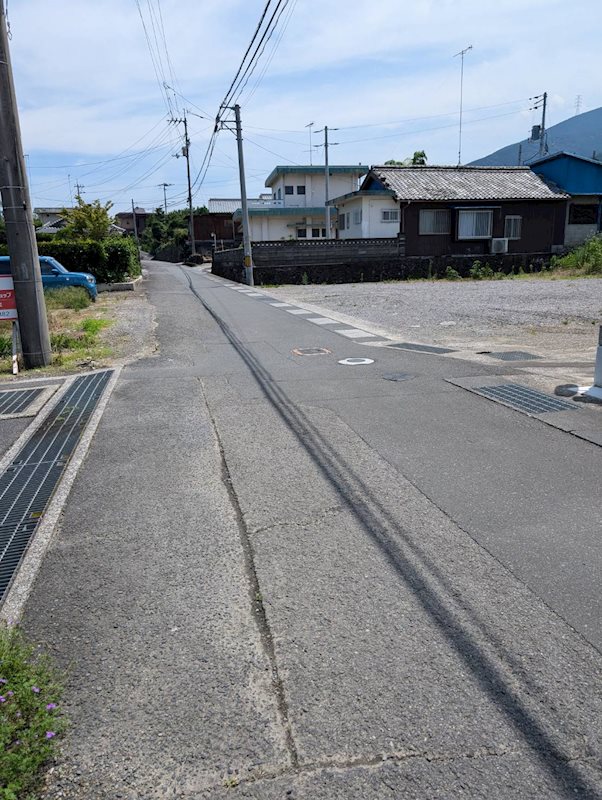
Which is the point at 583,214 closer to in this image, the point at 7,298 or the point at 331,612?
the point at 7,298

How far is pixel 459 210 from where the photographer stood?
104 ft

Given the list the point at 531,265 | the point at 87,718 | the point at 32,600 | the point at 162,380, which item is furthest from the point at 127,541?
the point at 531,265

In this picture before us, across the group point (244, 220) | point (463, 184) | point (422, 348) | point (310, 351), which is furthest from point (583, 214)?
point (310, 351)

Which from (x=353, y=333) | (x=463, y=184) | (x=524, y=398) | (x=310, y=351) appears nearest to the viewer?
(x=524, y=398)

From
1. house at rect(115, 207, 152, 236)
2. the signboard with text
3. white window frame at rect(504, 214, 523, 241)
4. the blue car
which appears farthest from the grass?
house at rect(115, 207, 152, 236)

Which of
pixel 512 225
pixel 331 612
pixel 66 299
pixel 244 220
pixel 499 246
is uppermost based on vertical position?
pixel 244 220

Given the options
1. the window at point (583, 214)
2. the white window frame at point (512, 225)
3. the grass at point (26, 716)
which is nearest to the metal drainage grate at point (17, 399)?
the grass at point (26, 716)

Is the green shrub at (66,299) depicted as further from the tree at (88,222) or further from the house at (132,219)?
the house at (132,219)

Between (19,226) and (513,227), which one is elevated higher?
(513,227)

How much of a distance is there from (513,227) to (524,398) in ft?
96.7

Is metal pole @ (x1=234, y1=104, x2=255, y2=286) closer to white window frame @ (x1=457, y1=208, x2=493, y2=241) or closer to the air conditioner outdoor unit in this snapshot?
white window frame @ (x1=457, y1=208, x2=493, y2=241)

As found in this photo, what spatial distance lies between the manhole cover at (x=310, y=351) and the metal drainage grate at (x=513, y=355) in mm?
2516

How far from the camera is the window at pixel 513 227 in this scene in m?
32.8

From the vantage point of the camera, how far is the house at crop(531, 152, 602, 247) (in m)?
33.5
